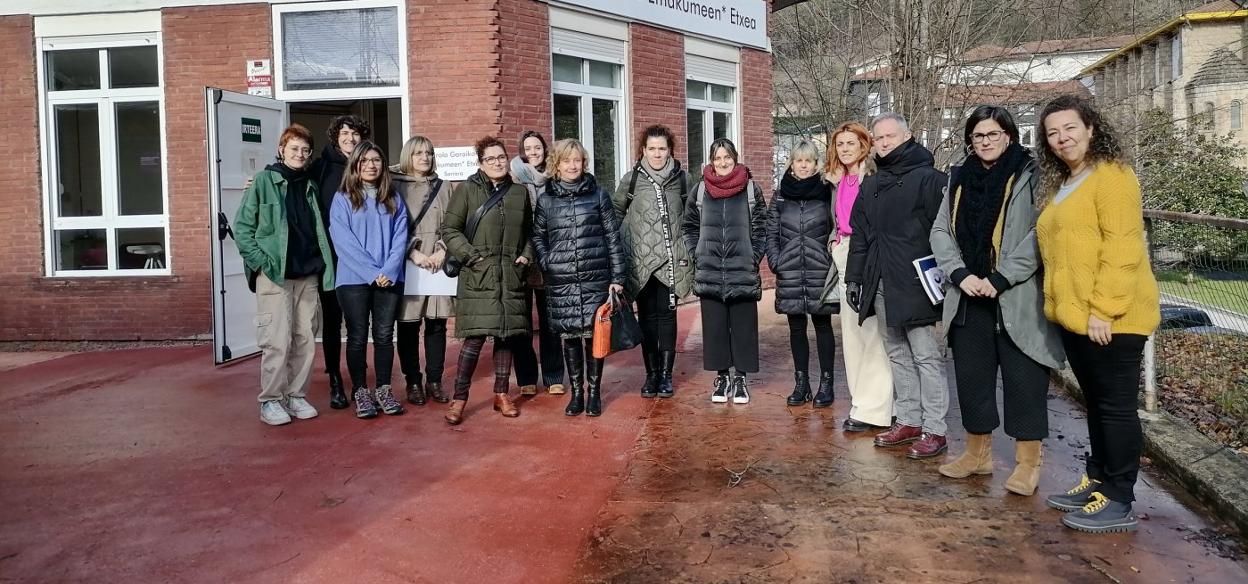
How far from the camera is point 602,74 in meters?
11.7

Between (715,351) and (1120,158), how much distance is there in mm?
3177

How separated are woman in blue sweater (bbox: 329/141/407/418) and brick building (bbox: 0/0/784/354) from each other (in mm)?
3347

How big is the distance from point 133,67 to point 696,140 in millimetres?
6720

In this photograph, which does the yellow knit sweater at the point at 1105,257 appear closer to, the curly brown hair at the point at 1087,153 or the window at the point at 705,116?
the curly brown hair at the point at 1087,153

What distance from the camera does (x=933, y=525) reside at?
4.28 metres

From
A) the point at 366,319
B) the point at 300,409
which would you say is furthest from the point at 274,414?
the point at 366,319

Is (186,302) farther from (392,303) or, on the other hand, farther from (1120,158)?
(1120,158)

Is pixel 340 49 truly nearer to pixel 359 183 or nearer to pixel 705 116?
pixel 359 183

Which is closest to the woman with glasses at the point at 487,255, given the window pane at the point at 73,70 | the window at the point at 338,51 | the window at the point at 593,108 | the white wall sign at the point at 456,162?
the white wall sign at the point at 456,162

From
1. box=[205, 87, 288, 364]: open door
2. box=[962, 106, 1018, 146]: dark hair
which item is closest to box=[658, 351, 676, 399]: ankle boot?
box=[962, 106, 1018, 146]: dark hair

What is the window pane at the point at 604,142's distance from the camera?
38.5 ft

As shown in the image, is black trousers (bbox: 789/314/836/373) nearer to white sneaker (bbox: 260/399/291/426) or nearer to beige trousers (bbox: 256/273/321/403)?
beige trousers (bbox: 256/273/321/403)

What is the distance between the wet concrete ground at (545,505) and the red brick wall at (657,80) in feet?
19.2

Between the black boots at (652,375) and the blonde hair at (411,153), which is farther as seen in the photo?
the black boots at (652,375)
